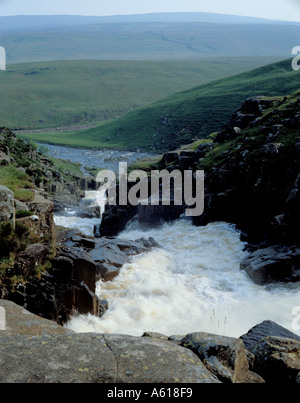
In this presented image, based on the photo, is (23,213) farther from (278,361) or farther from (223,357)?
(278,361)

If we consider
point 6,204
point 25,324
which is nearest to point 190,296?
point 6,204

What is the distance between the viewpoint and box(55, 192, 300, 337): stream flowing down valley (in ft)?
69.3

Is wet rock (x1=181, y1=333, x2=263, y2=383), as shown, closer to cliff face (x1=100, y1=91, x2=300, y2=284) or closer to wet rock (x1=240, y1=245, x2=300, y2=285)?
wet rock (x1=240, y1=245, x2=300, y2=285)

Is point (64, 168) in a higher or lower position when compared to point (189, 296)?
higher

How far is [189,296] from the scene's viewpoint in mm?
25266

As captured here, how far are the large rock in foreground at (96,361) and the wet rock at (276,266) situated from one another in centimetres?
1942

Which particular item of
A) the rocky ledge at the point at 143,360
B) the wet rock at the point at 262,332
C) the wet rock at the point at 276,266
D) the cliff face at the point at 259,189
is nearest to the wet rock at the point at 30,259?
the rocky ledge at the point at 143,360

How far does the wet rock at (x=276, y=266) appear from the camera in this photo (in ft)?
87.3

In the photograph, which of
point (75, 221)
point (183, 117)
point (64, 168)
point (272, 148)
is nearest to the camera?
point (272, 148)

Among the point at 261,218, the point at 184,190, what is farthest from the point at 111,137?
the point at 261,218

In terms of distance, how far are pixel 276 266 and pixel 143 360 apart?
68.5 ft

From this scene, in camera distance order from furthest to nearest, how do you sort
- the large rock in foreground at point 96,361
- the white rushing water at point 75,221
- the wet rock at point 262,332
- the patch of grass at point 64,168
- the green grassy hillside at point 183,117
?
the green grassy hillside at point 183,117 < the patch of grass at point 64,168 < the white rushing water at point 75,221 < the wet rock at point 262,332 < the large rock in foreground at point 96,361

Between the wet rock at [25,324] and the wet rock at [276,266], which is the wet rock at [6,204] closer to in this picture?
the wet rock at [25,324]

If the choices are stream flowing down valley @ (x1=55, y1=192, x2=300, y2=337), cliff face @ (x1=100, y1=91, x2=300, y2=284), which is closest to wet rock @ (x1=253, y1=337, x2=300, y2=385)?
stream flowing down valley @ (x1=55, y1=192, x2=300, y2=337)
